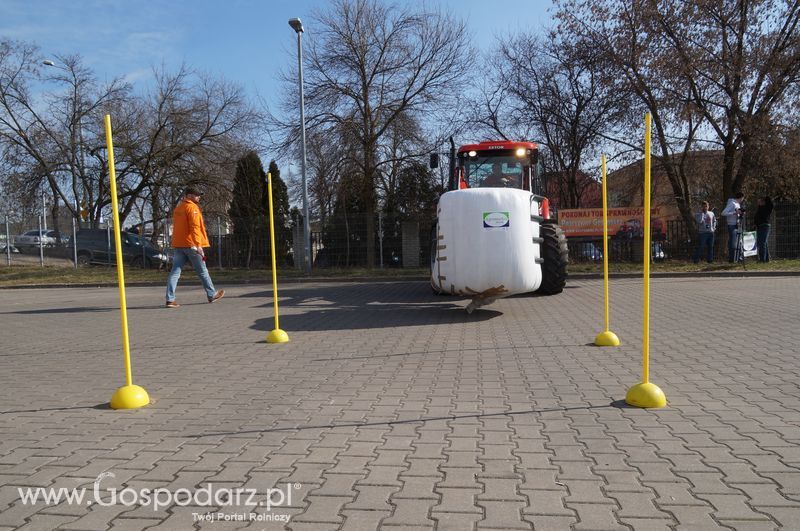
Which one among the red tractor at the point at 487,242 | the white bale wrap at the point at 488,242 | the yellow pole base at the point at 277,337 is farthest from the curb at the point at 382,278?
the yellow pole base at the point at 277,337

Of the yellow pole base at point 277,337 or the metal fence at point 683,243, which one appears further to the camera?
the metal fence at point 683,243

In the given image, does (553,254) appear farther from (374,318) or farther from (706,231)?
(706,231)

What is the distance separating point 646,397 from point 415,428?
1.74 metres

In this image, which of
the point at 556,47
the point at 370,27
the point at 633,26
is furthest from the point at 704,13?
the point at 370,27

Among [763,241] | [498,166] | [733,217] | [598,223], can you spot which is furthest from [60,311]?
[763,241]

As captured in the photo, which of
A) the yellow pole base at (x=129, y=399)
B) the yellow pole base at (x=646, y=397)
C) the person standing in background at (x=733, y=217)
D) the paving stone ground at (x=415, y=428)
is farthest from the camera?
the person standing in background at (x=733, y=217)

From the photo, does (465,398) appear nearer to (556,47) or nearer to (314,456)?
(314,456)

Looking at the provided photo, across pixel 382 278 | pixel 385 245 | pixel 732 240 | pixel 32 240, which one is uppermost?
pixel 32 240

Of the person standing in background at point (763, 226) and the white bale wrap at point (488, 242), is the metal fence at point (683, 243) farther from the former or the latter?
the white bale wrap at point (488, 242)

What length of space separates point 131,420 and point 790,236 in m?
20.6

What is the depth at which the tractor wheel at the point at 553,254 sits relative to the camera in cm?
979

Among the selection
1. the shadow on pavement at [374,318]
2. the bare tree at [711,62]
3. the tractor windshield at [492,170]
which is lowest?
the shadow on pavement at [374,318]

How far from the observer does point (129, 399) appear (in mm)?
4301

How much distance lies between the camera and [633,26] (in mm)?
18156
